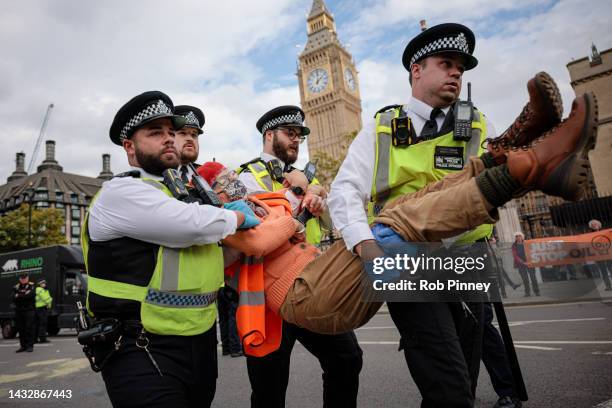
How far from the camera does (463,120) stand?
2.10 meters

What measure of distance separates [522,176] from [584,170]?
0.18 meters

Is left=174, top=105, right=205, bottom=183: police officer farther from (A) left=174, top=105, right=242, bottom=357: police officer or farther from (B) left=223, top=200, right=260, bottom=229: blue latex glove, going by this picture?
(B) left=223, top=200, right=260, bottom=229: blue latex glove

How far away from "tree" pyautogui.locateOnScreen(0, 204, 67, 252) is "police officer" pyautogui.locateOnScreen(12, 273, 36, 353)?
30382 mm

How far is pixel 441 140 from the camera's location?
6.88 ft

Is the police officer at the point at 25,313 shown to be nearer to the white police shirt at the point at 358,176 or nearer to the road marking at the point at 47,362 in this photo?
the road marking at the point at 47,362

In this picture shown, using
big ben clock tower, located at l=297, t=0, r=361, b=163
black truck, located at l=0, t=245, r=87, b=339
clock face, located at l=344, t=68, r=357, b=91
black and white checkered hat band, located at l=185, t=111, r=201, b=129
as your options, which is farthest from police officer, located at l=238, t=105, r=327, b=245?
clock face, located at l=344, t=68, r=357, b=91

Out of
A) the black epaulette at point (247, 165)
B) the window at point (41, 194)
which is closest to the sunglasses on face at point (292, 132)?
the black epaulette at point (247, 165)

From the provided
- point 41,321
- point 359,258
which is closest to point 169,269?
point 359,258

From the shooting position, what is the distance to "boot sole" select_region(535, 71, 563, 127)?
4.81 feet

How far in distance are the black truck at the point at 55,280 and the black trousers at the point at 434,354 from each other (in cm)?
1425

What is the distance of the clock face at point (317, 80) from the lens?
73.5 metres

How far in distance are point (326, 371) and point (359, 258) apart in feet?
3.56

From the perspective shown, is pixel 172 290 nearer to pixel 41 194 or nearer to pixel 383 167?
pixel 383 167

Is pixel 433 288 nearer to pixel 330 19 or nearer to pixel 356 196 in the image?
pixel 356 196
